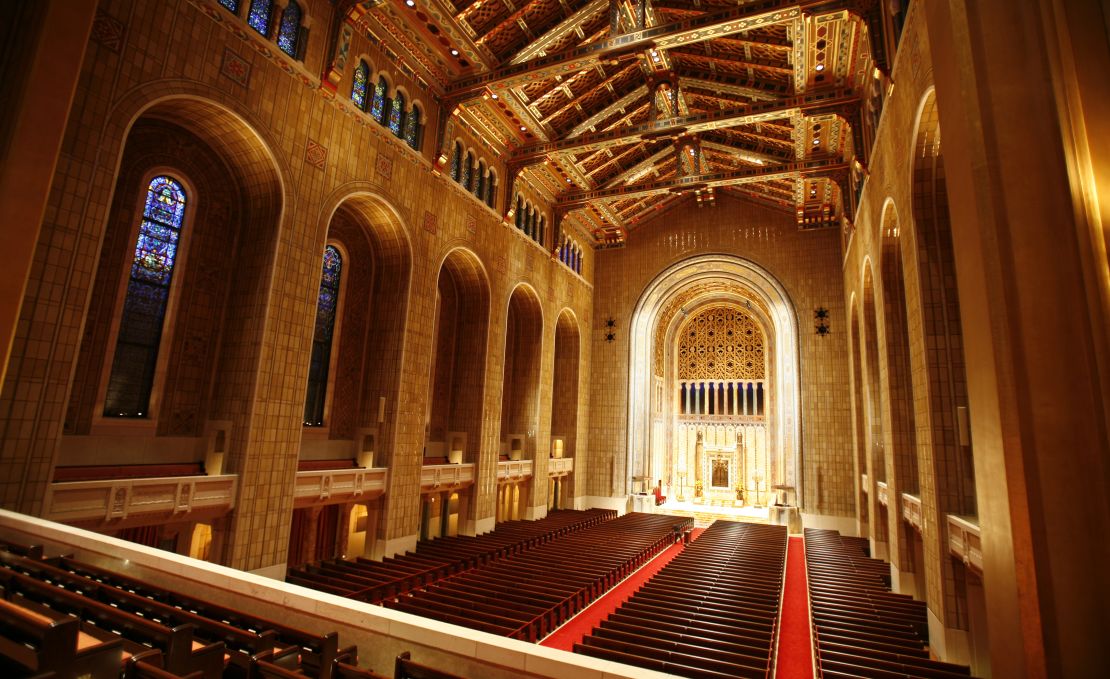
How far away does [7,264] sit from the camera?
4.29 metres

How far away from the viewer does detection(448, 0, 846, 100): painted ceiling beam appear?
33.7 ft

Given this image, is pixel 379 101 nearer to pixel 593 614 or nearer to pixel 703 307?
pixel 593 614

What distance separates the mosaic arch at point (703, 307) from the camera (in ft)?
66.6

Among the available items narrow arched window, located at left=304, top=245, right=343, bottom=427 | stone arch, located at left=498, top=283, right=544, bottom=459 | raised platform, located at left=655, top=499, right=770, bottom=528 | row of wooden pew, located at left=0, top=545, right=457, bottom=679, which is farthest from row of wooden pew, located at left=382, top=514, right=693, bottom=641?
raised platform, located at left=655, top=499, right=770, bottom=528

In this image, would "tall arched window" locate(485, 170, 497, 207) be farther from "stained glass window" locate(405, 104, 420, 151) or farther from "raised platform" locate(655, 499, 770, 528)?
"raised platform" locate(655, 499, 770, 528)

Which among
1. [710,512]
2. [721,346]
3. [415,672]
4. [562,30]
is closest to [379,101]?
[562,30]

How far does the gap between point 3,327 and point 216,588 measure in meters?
2.78

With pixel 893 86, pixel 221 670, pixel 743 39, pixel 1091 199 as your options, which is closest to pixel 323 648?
pixel 221 670

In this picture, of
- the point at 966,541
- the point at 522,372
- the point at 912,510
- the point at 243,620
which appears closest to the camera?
the point at 243,620

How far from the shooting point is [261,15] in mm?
9281

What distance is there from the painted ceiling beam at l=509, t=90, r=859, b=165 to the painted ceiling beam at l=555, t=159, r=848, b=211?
8.54ft

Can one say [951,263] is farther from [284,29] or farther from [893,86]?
[284,29]

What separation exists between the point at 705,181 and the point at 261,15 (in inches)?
507

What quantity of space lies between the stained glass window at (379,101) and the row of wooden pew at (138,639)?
33.1 ft
